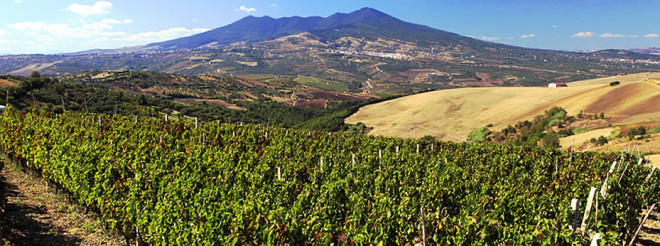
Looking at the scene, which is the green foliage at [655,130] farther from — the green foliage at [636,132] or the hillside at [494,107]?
the hillside at [494,107]

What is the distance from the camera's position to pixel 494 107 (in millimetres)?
68500

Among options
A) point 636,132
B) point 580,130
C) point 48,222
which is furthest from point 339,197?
point 580,130

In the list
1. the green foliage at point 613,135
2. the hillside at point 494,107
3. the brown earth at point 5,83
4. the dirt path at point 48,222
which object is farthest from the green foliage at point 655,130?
the brown earth at point 5,83

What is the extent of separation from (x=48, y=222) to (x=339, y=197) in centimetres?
974

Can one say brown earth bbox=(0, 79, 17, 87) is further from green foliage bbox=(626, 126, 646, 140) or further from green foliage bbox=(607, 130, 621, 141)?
green foliage bbox=(626, 126, 646, 140)

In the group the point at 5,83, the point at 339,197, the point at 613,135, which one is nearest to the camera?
the point at 339,197

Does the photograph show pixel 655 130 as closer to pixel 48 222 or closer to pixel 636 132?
pixel 636 132

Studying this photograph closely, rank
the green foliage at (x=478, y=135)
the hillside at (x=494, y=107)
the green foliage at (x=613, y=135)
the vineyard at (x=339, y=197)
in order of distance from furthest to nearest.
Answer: the hillside at (x=494, y=107) < the green foliage at (x=478, y=135) < the green foliage at (x=613, y=135) < the vineyard at (x=339, y=197)

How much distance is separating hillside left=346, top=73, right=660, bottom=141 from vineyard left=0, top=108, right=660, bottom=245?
2973cm

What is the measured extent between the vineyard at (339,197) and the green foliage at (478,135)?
86.1 feet

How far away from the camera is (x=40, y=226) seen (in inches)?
472

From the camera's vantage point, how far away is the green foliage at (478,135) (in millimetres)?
47044

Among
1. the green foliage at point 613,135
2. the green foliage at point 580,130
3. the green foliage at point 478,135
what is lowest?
the green foliage at point 478,135

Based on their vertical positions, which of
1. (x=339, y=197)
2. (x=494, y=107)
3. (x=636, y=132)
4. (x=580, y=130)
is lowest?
(x=494, y=107)
